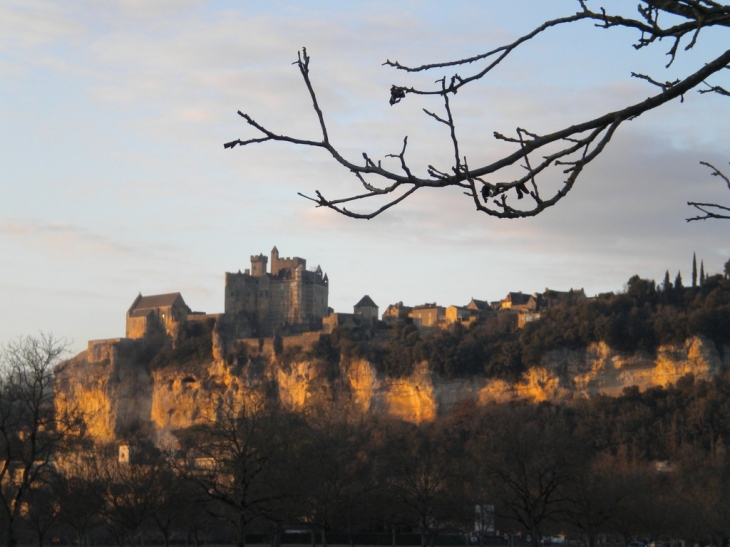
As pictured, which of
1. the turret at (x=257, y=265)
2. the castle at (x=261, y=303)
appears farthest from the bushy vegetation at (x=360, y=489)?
the turret at (x=257, y=265)

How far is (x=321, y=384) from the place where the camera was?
91000 millimetres

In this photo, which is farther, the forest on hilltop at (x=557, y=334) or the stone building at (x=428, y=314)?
the stone building at (x=428, y=314)

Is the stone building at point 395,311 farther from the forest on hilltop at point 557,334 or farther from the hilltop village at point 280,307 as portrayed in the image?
the forest on hilltop at point 557,334

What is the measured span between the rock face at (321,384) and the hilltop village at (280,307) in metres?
6.40

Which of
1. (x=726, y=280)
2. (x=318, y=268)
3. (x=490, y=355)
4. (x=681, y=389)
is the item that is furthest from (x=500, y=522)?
(x=318, y=268)

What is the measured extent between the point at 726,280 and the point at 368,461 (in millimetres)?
46669

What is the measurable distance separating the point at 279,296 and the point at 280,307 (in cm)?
131

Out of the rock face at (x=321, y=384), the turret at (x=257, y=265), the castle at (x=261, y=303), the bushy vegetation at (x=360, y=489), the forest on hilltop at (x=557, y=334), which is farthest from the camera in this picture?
the turret at (x=257, y=265)

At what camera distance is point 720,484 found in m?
53.3

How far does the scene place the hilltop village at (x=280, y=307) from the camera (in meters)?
105

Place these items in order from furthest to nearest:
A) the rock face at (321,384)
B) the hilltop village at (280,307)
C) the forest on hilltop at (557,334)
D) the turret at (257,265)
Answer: the turret at (257,265) → the hilltop village at (280,307) → the rock face at (321,384) → the forest on hilltop at (557,334)

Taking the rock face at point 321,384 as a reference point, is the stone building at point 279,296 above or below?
above

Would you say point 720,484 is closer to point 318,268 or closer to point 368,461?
point 368,461

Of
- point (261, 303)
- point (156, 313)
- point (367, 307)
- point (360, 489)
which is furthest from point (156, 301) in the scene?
A: point (360, 489)
